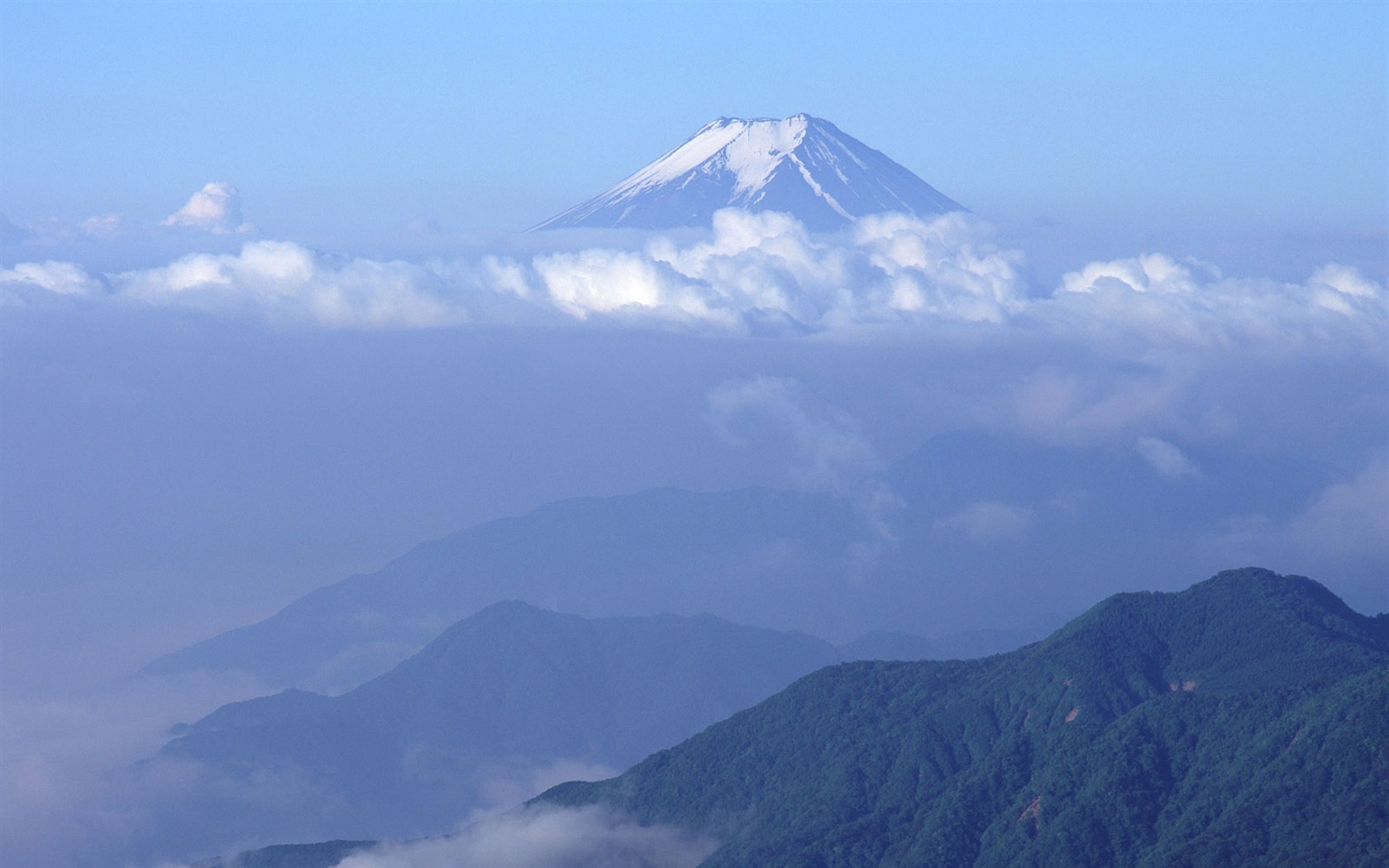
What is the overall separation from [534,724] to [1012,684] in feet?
358

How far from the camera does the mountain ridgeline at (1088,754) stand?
7088cm

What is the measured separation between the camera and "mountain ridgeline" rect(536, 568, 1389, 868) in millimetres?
70875

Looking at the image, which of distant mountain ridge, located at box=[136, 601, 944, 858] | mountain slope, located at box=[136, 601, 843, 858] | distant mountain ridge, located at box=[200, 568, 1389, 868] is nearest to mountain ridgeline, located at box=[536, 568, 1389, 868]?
distant mountain ridge, located at box=[200, 568, 1389, 868]

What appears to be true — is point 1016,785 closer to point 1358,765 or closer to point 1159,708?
point 1159,708

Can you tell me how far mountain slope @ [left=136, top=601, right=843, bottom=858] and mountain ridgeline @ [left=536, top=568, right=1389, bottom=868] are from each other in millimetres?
86848

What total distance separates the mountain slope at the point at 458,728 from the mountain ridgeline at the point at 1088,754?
285 feet

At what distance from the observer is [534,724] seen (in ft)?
630

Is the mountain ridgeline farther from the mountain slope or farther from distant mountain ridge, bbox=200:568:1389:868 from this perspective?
the mountain slope

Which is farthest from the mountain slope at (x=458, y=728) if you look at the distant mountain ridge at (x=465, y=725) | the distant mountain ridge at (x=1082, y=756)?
the distant mountain ridge at (x=1082, y=756)

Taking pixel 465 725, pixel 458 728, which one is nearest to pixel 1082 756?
pixel 458 728

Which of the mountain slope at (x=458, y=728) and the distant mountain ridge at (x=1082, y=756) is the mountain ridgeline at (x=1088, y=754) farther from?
the mountain slope at (x=458, y=728)

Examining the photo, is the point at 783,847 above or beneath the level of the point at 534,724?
beneath

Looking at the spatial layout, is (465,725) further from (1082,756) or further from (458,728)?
(1082,756)

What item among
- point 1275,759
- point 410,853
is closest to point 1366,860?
point 1275,759
